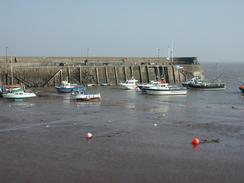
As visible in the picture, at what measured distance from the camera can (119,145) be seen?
2750cm

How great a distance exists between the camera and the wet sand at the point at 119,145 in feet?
70.8

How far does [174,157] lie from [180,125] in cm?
1128

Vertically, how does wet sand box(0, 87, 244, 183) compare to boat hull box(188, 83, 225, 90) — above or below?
below

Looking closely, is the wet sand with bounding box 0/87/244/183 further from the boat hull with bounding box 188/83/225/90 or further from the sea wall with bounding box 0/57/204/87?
the boat hull with bounding box 188/83/225/90

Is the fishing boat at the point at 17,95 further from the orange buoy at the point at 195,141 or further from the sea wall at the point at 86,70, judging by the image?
the orange buoy at the point at 195,141

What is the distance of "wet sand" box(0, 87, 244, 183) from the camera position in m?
21.6

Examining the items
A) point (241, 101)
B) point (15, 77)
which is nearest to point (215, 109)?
point (241, 101)

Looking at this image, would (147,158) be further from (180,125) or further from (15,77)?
(15,77)

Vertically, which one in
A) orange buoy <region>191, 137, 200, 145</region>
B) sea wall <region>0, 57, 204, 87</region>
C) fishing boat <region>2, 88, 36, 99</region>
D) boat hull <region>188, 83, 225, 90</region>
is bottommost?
orange buoy <region>191, 137, 200, 145</region>

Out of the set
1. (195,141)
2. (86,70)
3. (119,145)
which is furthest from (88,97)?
(195,141)

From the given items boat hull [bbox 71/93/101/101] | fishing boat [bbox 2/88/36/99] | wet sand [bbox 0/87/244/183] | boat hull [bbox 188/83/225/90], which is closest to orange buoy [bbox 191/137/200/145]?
wet sand [bbox 0/87/244/183]

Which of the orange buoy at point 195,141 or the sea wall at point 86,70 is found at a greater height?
the sea wall at point 86,70

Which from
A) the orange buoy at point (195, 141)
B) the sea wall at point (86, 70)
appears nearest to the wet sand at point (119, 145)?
the orange buoy at point (195, 141)

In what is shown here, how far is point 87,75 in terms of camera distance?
78.2 m
